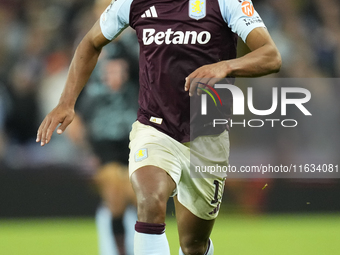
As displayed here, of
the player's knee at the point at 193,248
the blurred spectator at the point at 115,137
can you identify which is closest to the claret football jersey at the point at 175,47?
the player's knee at the point at 193,248

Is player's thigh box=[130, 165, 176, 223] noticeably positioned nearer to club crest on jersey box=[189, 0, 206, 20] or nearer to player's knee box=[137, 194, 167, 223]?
player's knee box=[137, 194, 167, 223]

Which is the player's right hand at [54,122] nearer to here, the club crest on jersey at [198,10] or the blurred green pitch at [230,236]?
the club crest on jersey at [198,10]

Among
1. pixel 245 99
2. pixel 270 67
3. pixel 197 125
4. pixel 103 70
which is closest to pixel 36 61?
pixel 103 70

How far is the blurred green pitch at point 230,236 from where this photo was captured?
15.2 feet

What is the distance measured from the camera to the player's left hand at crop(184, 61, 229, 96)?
2.53 metres

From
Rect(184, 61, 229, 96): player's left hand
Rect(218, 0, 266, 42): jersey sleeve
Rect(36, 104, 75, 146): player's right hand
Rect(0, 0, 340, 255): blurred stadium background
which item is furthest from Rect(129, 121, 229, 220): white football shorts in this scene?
Rect(0, 0, 340, 255): blurred stadium background

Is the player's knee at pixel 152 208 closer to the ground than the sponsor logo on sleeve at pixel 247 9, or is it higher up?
closer to the ground

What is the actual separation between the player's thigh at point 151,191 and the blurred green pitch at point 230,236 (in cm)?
193

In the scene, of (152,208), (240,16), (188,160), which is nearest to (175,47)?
(240,16)

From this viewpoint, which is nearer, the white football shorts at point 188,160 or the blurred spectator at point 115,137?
the white football shorts at point 188,160

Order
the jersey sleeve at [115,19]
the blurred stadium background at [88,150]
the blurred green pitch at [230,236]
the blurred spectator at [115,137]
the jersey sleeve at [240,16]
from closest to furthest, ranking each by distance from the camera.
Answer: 1. the jersey sleeve at [240,16]
2. the jersey sleeve at [115,19]
3. the blurred spectator at [115,137]
4. the blurred green pitch at [230,236]
5. the blurred stadium background at [88,150]

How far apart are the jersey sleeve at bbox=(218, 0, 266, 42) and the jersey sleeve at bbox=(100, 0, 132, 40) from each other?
63cm

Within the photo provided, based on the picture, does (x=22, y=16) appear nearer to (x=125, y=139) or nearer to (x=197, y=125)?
(x=125, y=139)

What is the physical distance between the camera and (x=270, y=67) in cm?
275
